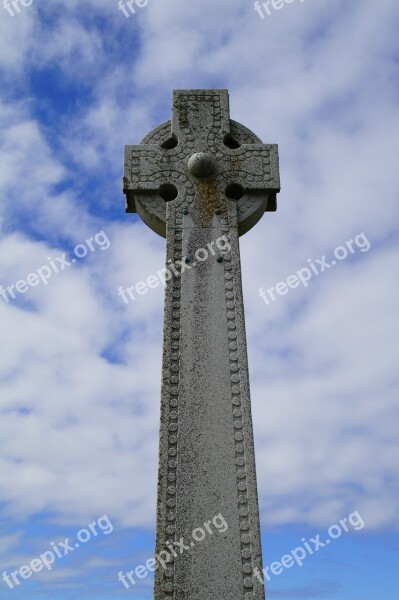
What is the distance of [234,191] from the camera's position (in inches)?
236

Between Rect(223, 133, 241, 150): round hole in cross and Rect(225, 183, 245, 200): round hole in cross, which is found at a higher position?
Rect(223, 133, 241, 150): round hole in cross

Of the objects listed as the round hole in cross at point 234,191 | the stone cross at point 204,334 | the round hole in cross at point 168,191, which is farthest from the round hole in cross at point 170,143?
the round hole in cross at point 234,191

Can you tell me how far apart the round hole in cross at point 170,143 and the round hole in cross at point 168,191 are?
19.8 inches

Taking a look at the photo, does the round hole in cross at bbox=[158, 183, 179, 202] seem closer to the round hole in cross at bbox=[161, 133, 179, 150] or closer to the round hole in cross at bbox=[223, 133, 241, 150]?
the round hole in cross at bbox=[161, 133, 179, 150]

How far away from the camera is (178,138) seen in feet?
20.0

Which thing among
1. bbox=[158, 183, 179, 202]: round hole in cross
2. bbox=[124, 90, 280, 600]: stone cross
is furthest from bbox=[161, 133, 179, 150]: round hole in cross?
bbox=[158, 183, 179, 202]: round hole in cross

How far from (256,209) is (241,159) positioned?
0.57 metres

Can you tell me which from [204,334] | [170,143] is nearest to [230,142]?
[170,143]

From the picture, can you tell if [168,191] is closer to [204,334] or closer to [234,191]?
[234,191]

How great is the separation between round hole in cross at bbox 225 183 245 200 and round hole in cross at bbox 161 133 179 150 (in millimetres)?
755

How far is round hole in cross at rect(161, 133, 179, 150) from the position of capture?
20.2 ft

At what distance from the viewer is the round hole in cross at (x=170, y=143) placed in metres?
6.16

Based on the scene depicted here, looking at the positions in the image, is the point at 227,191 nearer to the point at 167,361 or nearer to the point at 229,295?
the point at 229,295

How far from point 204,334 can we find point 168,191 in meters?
1.62
